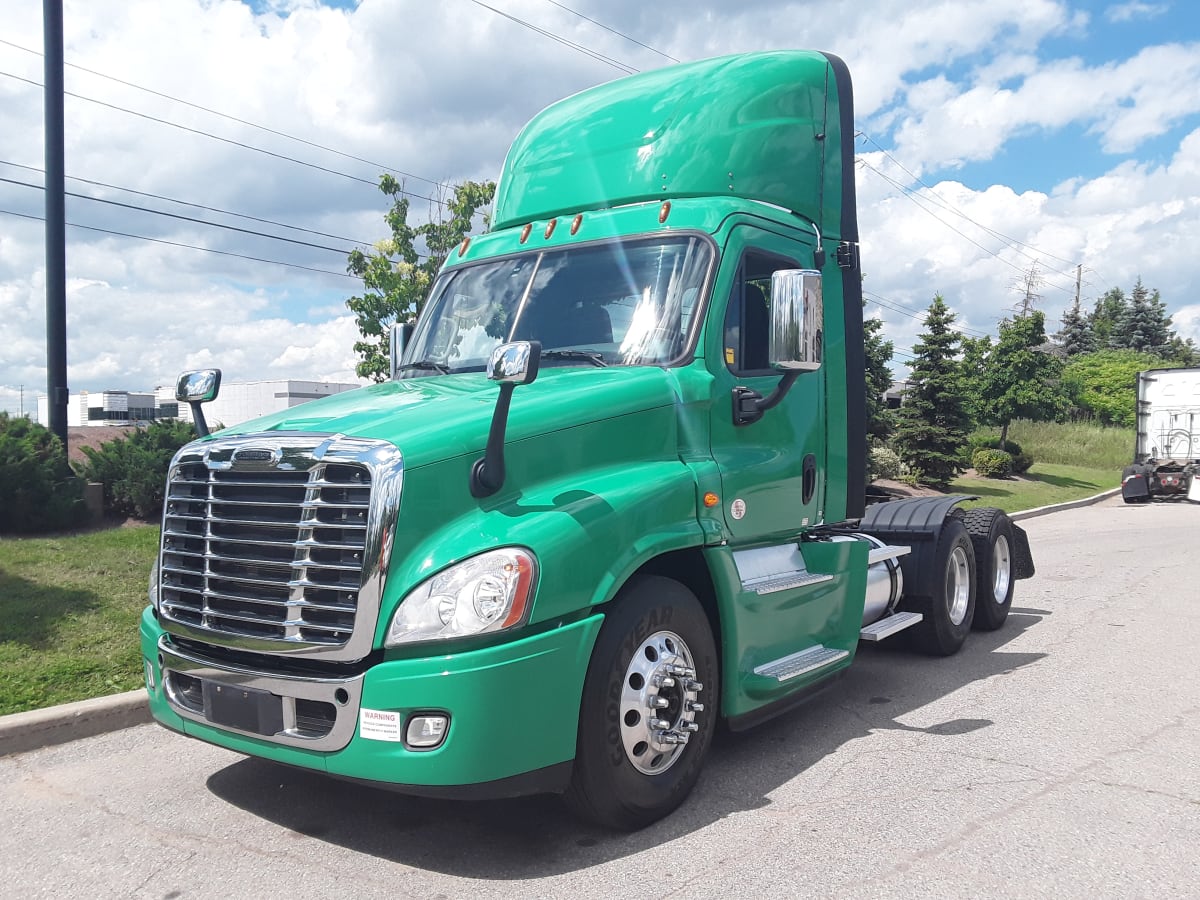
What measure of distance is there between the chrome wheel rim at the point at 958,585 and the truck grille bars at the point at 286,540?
5.01m

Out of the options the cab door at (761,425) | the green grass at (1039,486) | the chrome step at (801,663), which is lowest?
the green grass at (1039,486)

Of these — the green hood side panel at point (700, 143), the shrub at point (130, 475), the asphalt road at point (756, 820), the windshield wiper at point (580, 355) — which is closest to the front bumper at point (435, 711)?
the asphalt road at point (756, 820)

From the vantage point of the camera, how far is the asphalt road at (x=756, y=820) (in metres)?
3.66

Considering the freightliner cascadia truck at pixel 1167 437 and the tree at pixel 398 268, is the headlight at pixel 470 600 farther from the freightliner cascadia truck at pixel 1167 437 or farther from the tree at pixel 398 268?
the freightliner cascadia truck at pixel 1167 437

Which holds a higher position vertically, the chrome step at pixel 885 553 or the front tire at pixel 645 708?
the chrome step at pixel 885 553

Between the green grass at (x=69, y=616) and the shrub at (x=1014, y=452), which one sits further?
the shrub at (x=1014, y=452)

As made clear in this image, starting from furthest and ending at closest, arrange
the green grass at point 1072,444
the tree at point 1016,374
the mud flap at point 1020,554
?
the green grass at point 1072,444, the tree at point 1016,374, the mud flap at point 1020,554

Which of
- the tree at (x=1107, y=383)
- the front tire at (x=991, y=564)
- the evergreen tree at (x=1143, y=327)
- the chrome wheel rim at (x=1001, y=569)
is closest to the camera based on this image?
the front tire at (x=991, y=564)

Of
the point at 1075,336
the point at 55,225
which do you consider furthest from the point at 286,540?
the point at 1075,336

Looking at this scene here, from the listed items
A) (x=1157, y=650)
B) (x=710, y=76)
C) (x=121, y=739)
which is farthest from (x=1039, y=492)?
(x=121, y=739)

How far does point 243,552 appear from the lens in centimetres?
387

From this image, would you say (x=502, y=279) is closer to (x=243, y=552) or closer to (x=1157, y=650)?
(x=243, y=552)

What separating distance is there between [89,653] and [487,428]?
3.92m

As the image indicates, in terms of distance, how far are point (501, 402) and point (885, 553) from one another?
12.3ft
